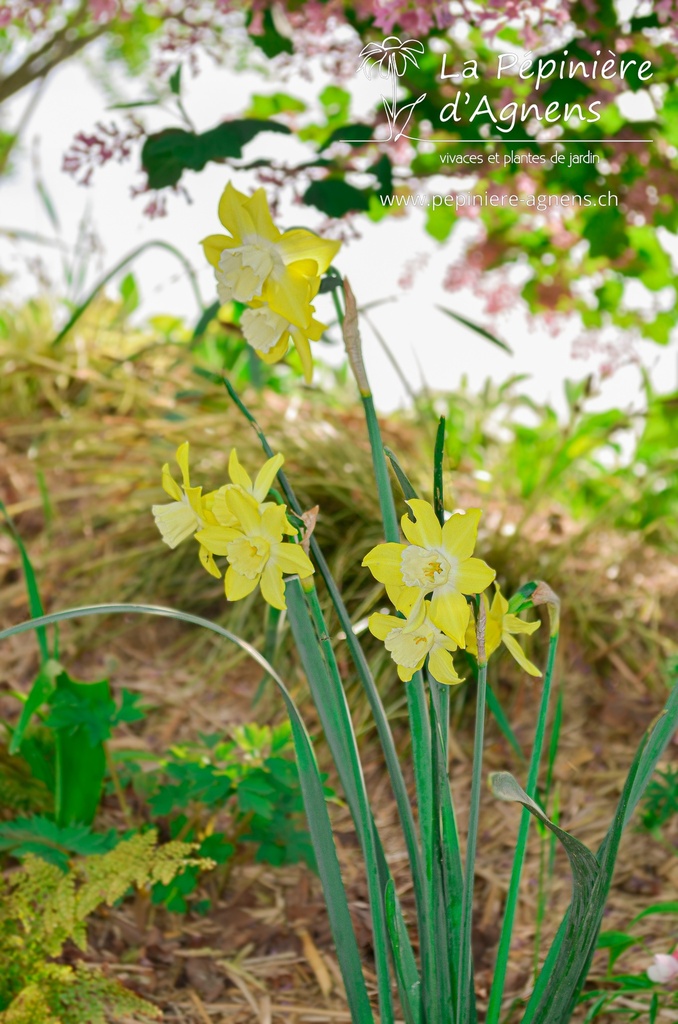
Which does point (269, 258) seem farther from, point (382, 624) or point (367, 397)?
point (382, 624)

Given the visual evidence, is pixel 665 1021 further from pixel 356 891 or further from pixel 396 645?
pixel 396 645

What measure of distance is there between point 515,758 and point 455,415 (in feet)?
4.86

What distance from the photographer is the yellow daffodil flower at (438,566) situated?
30.1 inches

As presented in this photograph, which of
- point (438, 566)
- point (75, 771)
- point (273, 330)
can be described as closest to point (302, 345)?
point (273, 330)

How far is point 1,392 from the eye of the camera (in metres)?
2.87

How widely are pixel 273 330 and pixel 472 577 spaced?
30 centimetres

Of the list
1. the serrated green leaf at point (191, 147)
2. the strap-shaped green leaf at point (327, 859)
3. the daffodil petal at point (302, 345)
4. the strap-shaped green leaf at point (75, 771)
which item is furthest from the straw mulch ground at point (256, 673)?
the daffodil petal at point (302, 345)

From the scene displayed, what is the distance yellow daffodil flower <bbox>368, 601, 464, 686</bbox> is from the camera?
77 centimetres

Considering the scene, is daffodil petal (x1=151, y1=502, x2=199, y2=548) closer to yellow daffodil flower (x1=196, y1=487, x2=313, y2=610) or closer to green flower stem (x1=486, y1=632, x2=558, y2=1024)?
yellow daffodil flower (x1=196, y1=487, x2=313, y2=610)

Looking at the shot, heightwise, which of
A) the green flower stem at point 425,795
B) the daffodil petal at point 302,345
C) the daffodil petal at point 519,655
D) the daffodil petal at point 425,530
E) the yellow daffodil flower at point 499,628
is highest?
the daffodil petal at point 302,345

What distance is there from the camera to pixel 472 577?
30.2 inches

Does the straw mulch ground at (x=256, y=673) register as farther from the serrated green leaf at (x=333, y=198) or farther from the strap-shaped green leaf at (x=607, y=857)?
the serrated green leaf at (x=333, y=198)

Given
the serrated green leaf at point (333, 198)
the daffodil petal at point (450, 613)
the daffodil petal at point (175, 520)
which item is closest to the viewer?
the daffodil petal at point (450, 613)

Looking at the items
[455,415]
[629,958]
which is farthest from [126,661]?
[455,415]
